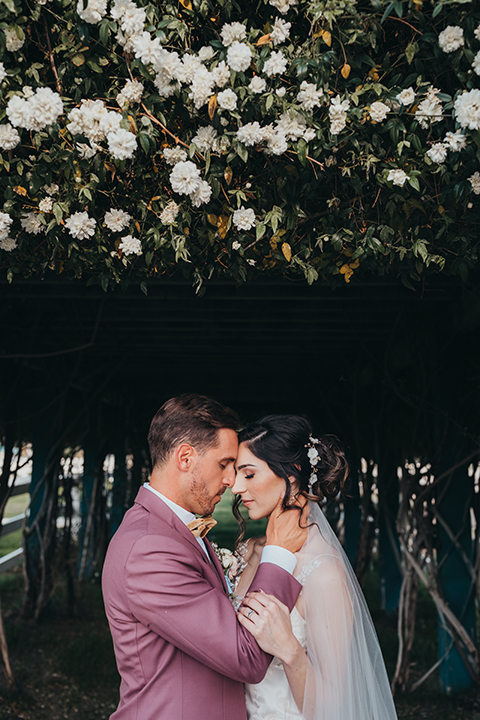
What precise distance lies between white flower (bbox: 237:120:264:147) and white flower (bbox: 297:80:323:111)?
0.15 m

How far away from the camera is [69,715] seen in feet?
15.9

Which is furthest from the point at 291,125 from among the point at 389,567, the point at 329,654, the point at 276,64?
the point at 389,567

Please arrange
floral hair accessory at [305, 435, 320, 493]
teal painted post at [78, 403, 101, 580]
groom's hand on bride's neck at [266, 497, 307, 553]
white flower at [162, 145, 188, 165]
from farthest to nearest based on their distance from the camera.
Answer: teal painted post at [78, 403, 101, 580]
floral hair accessory at [305, 435, 320, 493]
groom's hand on bride's neck at [266, 497, 307, 553]
white flower at [162, 145, 188, 165]

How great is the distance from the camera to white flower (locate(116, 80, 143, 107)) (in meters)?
1.72

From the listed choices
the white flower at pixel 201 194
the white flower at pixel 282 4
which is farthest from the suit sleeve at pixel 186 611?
the white flower at pixel 282 4

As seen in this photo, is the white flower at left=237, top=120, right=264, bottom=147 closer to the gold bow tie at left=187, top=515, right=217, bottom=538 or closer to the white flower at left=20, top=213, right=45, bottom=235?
the white flower at left=20, top=213, right=45, bottom=235

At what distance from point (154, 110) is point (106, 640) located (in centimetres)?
639

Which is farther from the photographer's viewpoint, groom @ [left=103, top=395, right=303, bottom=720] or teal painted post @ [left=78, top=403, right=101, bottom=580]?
teal painted post @ [left=78, top=403, right=101, bottom=580]

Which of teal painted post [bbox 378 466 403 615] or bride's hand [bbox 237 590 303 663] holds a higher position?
bride's hand [bbox 237 590 303 663]

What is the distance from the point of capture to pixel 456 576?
4.77 m

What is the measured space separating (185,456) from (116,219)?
82cm

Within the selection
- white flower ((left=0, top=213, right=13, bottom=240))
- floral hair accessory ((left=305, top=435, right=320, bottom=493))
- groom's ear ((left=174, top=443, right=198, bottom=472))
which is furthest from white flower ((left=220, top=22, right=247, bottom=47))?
floral hair accessory ((left=305, top=435, right=320, bottom=493))

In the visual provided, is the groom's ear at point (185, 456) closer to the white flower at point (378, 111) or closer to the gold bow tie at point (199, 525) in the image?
the gold bow tie at point (199, 525)

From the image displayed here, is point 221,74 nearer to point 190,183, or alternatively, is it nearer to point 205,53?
point 205,53
